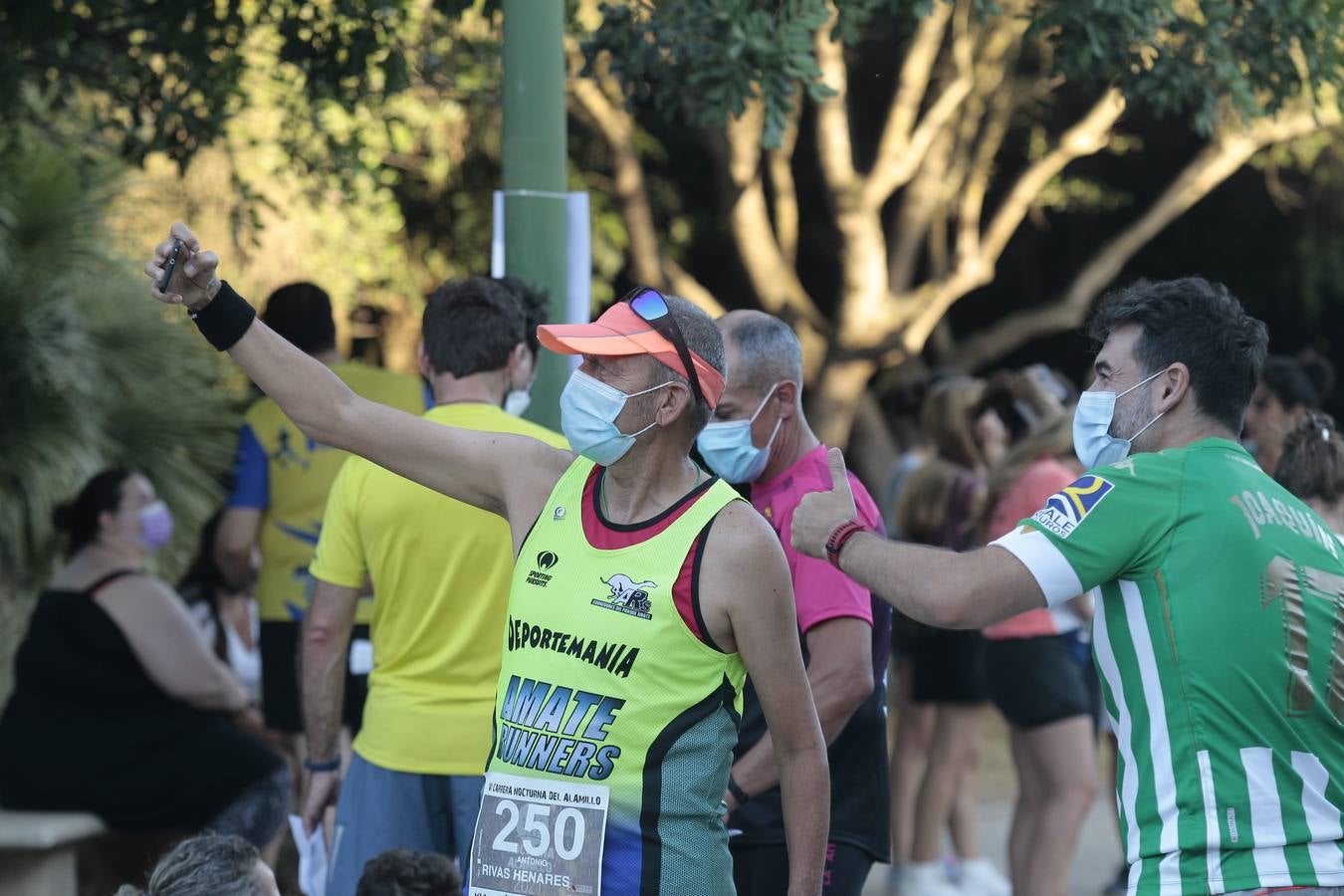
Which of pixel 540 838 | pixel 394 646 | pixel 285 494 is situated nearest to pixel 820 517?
pixel 540 838

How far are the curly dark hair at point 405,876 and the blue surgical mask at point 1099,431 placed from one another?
63.5 inches

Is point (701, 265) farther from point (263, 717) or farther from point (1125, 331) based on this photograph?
point (1125, 331)

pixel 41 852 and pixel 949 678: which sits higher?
pixel 949 678

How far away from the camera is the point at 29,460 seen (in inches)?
392

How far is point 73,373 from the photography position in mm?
10062

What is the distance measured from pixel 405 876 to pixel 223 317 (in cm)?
125

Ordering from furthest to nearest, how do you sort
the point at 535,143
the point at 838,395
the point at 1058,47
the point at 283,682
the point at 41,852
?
the point at 838,395, the point at 283,682, the point at 41,852, the point at 1058,47, the point at 535,143

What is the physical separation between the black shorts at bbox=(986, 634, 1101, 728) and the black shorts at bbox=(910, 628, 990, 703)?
0.75m

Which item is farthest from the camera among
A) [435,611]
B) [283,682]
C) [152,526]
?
[283,682]

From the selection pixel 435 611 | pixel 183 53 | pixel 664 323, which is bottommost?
pixel 435 611

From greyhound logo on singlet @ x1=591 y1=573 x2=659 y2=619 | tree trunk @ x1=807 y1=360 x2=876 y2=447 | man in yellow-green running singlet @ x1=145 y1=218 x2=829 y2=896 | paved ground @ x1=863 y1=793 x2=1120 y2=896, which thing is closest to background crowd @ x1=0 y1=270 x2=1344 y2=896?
paved ground @ x1=863 y1=793 x2=1120 y2=896

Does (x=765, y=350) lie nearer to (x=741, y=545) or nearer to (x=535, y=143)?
(x=535, y=143)

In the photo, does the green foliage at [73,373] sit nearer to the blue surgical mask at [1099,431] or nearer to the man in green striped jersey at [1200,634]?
the blue surgical mask at [1099,431]

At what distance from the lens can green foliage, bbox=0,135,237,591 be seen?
32.7ft
